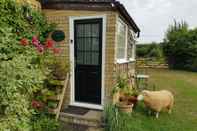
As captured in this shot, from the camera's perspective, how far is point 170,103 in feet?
17.5

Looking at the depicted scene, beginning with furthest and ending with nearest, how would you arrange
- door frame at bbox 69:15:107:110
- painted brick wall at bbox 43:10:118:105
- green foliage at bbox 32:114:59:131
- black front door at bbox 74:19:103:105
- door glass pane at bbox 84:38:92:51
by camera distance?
door glass pane at bbox 84:38:92:51
black front door at bbox 74:19:103:105
door frame at bbox 69:15:107:110
painted brick wall at bbox 43:10:118:105
green foliage at bbox 32:114:59:131

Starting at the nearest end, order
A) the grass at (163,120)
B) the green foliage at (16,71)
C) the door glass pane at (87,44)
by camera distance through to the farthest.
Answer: the green foliage at (16,71), the grass at (163,120), the door glass pane at (87,44)

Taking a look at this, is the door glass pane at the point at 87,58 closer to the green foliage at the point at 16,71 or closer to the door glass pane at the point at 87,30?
the door glass pane at the point at 87,30

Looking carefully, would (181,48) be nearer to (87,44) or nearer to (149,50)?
(149,50)

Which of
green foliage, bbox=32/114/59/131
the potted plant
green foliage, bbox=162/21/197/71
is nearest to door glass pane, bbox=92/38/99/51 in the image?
the potted plant

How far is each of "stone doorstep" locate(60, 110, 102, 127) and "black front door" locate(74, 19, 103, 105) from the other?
0.44 m

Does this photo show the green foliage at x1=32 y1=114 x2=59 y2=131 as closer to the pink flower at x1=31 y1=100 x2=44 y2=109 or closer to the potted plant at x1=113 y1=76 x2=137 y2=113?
the pink flower at x1=31 y1=100 x2=44 y2=109

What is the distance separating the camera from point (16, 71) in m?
2.94

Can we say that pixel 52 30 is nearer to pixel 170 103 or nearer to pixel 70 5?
pixel 70 5

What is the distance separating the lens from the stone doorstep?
14.4ft

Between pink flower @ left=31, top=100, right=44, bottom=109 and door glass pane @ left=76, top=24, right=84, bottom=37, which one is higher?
door glass pane @ left=76, top=24, right=84, bottom=37

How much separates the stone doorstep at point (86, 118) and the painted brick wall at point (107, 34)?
47 cm

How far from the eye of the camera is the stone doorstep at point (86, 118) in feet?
14.4

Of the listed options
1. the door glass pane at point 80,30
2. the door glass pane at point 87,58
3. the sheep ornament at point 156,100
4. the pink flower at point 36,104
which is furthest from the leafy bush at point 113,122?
the door glass pane at point 80,30
